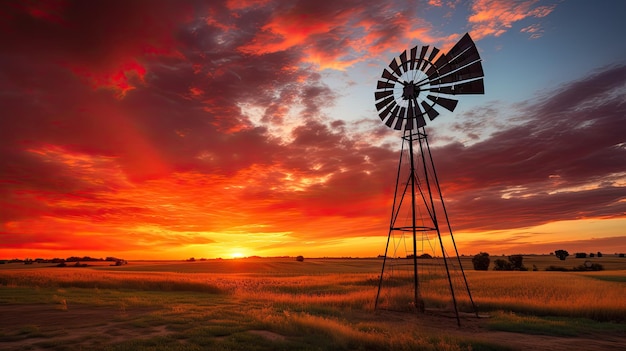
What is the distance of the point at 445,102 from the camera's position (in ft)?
85.6

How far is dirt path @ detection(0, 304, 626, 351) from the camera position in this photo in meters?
Answer: 15.6

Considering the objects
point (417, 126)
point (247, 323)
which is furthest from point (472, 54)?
point (247, 323)

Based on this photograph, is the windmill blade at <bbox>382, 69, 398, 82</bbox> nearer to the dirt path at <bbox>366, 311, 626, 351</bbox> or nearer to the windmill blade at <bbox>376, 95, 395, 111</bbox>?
the windmill blade at <bbox>376, 95, 395, 111</bbox>

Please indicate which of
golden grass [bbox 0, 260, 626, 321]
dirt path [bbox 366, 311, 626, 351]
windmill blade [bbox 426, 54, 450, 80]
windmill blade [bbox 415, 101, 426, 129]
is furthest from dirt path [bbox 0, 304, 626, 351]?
windmill blade [bbox 426, 54, 450, 80]

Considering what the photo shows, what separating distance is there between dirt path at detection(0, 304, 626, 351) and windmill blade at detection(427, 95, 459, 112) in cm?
1368

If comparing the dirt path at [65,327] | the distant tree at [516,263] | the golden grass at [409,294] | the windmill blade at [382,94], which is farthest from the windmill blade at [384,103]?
the distant tree at [516,263]

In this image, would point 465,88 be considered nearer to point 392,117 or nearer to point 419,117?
point 419,117

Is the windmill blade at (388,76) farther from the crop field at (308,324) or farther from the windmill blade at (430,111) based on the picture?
the crop field at (308,324)

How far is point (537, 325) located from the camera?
20625mm

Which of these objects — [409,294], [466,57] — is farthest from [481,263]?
[466,57]

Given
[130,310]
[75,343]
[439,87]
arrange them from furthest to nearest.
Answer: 1. [439,87]
2. [130,310]
3. [75,343]

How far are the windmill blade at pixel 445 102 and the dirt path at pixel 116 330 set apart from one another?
13.7 meters

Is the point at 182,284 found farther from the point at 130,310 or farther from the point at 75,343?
the point at 75,343

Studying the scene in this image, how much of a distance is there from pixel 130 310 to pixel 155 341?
34.9 feet
